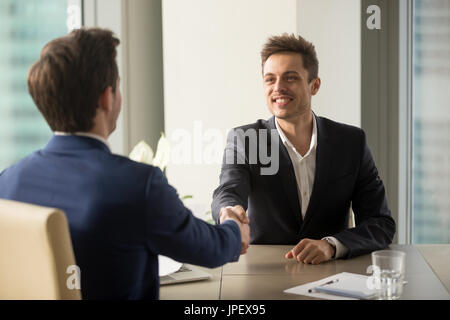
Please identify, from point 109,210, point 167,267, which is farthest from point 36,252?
point 167,267

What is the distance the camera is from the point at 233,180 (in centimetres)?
227

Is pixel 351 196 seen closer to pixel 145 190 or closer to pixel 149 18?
pixel 145 190

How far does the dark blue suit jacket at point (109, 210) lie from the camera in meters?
1.22

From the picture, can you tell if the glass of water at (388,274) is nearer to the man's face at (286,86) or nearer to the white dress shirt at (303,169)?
the white dress shirt at (303,169)

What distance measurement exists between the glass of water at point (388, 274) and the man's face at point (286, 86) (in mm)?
1003

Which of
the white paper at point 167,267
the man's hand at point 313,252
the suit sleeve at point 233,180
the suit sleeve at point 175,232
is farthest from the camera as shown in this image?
the suit sleeve at point 233,180

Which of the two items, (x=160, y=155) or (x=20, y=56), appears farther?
Answer: (x=20, y=56)

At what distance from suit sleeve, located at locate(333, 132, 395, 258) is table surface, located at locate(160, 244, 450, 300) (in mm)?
51

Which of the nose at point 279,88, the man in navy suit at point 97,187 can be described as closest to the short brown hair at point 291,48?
the nose at point 279,88

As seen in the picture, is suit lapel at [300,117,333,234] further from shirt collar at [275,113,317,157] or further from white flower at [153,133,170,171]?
white flower at [153,133,170,171]

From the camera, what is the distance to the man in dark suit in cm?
229

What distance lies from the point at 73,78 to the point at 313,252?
37.1 inches

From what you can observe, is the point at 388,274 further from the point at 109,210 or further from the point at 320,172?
the point at 320,172
